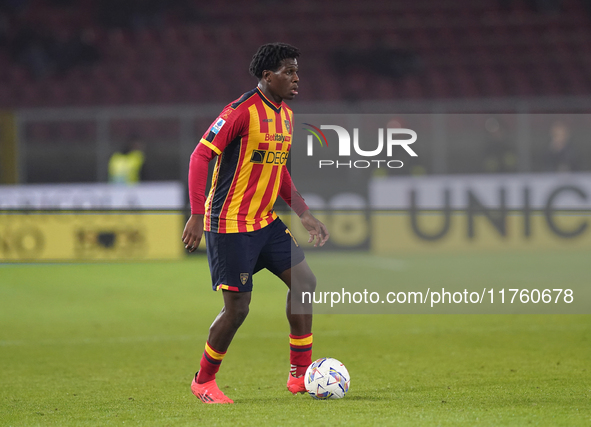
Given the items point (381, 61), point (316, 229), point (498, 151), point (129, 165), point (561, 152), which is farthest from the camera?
point (381, 61)

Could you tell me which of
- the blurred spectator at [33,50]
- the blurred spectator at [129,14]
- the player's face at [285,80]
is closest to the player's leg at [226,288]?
the player's face at [285,80]

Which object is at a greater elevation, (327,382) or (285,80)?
(285,80)

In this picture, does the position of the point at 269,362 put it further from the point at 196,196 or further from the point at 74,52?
the point at 74,52

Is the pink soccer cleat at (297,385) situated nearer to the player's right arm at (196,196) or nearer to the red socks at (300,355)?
the red socks at (300,355)

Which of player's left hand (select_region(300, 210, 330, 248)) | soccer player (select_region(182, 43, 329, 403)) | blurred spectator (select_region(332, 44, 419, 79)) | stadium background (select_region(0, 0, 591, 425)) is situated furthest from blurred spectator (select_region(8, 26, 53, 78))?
soccer player (select_region(182, 43, 329, 403))

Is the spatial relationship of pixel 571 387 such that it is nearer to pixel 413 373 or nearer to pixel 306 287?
pixel 413 373

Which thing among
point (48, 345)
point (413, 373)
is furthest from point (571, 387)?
point (48, 345)

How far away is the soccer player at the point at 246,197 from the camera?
429cm

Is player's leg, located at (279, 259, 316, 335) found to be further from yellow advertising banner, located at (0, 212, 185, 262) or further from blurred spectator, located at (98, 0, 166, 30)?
blurred spectator, located at (98, 0, 166, 30)

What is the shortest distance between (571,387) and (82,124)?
41.5 feet

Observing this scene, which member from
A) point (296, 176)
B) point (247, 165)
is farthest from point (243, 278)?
point (296, 176)

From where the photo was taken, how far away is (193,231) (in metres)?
4.08

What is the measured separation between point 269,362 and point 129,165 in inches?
346

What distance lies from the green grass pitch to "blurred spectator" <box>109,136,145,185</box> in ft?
13.5
